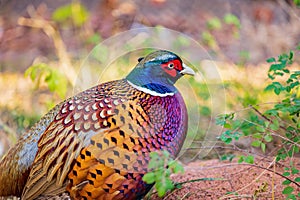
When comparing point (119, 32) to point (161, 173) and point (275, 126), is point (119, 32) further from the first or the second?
point (161, 173)

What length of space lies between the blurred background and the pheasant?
2152mm

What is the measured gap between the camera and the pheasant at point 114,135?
2305 millimetres

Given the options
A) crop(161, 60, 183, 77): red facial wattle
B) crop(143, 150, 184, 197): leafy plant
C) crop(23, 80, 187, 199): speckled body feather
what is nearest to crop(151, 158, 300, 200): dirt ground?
crop(23, 80, 187, 199): speckled body feather

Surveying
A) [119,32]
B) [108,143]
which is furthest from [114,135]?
[119,32]

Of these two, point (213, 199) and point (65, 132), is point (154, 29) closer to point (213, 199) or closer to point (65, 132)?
point (65, 132)

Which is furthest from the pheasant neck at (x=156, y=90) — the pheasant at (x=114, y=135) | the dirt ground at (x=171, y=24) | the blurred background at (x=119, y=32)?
the dirt ground at (x=171, y=24)

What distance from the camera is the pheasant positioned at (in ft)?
7.56

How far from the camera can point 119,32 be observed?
6.01 m

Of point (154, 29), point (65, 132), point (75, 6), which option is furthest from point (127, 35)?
point (75, 6)

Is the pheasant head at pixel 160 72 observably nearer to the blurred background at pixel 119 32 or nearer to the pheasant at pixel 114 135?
the pheasant at pixel 114 135

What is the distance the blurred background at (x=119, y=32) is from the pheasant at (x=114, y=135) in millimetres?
2152

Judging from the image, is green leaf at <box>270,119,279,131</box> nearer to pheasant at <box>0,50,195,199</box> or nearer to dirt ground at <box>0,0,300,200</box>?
pheasant at <box>0,50,195,199</box>

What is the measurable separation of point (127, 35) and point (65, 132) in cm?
52

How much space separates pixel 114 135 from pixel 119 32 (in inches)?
151
